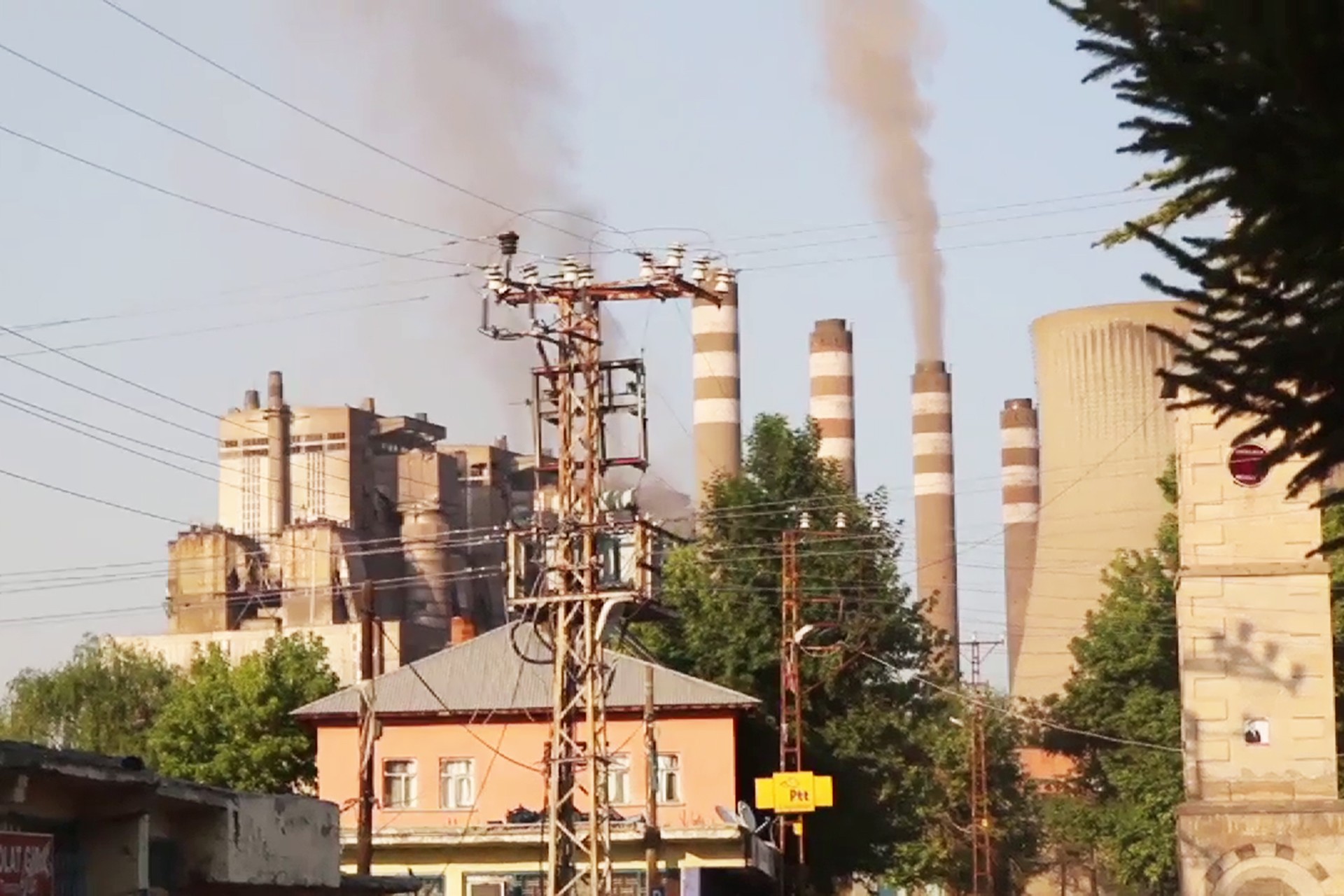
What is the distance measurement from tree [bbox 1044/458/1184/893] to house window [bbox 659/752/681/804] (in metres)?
12.0

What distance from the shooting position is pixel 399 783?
48.7 m

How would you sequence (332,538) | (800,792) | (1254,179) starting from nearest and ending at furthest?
(1254,179) < (800,792) < (332,538)

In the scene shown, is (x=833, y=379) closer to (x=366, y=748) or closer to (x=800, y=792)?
(x=800, y=792)

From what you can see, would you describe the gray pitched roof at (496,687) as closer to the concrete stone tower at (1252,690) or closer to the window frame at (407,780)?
the window frame at (407,780)

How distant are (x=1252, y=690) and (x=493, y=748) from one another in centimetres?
1872

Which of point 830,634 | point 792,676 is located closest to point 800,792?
point 792,676

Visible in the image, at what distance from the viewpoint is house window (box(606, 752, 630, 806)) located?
48.0 m

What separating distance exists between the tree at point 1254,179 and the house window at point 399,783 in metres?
40.1

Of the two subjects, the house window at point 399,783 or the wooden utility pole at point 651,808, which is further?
the house window at point 399,783

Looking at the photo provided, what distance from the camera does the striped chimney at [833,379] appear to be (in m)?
91.4

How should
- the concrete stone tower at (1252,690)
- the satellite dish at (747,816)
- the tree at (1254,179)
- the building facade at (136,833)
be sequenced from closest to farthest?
1. the tree at (1254,179)
2. the building facade at (136,833)
3. the concrete stone tower at (1252,690)
4. the satellite dish at (747,816)

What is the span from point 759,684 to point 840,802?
362 centimetres

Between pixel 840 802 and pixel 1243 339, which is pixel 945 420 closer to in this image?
pixel 840 802

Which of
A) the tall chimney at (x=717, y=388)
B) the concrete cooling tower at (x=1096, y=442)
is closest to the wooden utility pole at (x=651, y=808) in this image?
the concrete cooling tower at (x=1096, y=442)
